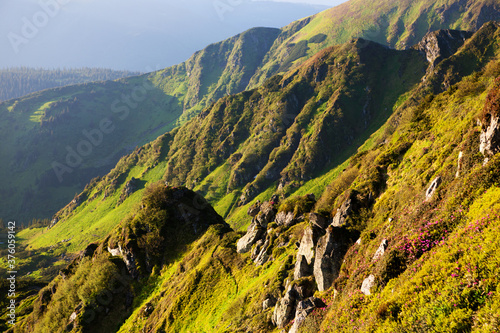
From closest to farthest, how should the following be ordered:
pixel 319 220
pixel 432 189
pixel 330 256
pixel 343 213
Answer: pixel 432 189
pixel 330 256
pixel 343 213
pixel 319 220

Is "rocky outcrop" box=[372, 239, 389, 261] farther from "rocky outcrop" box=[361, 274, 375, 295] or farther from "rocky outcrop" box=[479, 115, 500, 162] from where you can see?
"rocky outcrop" box=[479, 115, 500, 162]

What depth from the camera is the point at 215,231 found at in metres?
62.8

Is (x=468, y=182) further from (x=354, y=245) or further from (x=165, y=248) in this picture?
(x=165, y=248)

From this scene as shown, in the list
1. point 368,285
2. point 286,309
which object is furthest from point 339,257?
point 368,285

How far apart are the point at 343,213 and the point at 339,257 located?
7.10 metres

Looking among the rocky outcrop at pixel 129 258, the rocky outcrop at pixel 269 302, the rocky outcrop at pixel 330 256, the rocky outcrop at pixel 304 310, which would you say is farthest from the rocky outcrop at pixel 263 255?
the rocky outcrop at pixel 129 258

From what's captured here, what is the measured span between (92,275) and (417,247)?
68.7 metres

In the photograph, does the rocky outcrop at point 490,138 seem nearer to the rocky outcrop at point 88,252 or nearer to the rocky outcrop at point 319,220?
the rocky outcrop at point 319,220

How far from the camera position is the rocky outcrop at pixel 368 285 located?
1727 centimetres

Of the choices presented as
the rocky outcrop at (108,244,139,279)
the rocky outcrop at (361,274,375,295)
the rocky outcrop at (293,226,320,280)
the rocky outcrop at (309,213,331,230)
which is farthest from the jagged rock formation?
the rocky outcrop at (108,244,139,279)

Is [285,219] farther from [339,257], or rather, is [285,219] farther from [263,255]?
[339,257]

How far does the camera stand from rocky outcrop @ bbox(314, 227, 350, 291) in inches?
976

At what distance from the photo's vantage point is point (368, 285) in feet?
57.8

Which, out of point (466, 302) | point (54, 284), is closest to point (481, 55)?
point (466, 302)
